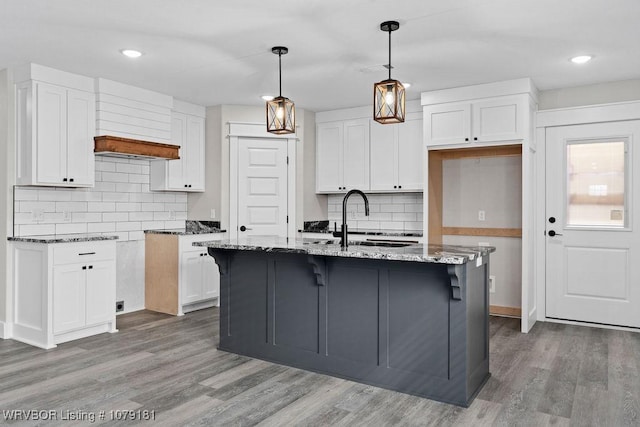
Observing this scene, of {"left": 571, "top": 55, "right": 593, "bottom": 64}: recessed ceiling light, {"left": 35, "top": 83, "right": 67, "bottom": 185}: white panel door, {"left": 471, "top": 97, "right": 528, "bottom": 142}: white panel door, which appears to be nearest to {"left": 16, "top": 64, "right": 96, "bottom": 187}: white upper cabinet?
{"left": 35, "top": 83, "right": 67, "bottom": 185}: white panel door

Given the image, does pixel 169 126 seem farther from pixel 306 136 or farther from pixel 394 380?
pixel 394 380

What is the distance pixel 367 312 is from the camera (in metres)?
3.19

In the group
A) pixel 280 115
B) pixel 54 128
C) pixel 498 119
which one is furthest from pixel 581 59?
pixel 54 128

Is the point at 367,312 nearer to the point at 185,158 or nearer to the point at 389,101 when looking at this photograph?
the point at 389,101

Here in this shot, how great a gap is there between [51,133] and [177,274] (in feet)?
5.94

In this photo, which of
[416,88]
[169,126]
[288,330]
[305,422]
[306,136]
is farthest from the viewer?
[306,136]

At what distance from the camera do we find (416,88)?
195 inches

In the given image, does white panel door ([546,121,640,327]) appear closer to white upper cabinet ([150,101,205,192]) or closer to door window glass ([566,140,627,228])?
door window glass ([566,140,627,228])

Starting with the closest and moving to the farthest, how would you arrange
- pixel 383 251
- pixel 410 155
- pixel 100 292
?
pixel 383 251, pixel 100 292, pixel 410 155

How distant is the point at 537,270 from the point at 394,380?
263 centimetres

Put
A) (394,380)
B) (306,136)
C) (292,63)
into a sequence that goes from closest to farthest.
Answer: (394,380) < (292,63) < (306,136)

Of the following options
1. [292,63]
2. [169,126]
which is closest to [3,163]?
[169,126]

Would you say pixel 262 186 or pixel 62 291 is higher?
pixel 262 186

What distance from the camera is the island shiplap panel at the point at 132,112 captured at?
4.64 meters
